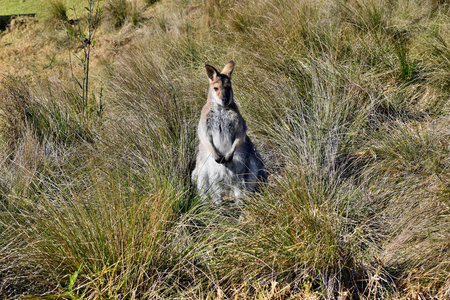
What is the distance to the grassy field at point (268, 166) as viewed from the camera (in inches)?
90.6

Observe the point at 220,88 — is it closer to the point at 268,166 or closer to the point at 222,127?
the point at 222,127

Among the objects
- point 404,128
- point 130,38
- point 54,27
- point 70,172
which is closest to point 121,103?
point 70,172

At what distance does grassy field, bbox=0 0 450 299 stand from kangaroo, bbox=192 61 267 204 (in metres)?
0.14

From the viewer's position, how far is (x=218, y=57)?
19.0 feet

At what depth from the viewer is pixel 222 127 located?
128 inches

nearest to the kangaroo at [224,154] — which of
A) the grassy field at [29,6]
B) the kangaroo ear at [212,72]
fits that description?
the kangaroo ear at [212,72]

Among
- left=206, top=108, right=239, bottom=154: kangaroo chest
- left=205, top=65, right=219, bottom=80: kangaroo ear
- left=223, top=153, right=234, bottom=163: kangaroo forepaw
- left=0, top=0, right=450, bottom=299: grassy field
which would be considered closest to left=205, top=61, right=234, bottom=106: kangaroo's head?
left=205, top=65, right=219, bottom=80: kangaroo ear

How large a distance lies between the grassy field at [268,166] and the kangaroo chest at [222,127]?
423 mm

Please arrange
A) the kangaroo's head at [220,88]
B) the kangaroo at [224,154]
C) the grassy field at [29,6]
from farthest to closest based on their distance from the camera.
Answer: the grassy field at [29,6] < the kangaroo at [224,154] < the kangaroo's head at [220,88]

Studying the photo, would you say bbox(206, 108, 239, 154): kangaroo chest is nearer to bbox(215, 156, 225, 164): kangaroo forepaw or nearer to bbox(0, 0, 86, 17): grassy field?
bbox(215, 156, 225, 164): kangaroo forepaw

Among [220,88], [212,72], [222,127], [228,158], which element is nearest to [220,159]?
[228,158]

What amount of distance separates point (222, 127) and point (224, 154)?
0.72 ft

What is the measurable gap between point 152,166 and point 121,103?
2032 mm

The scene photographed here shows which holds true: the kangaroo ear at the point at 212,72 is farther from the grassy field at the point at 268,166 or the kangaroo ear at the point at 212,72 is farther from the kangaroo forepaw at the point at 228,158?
the grassy field at the point at 268,166
